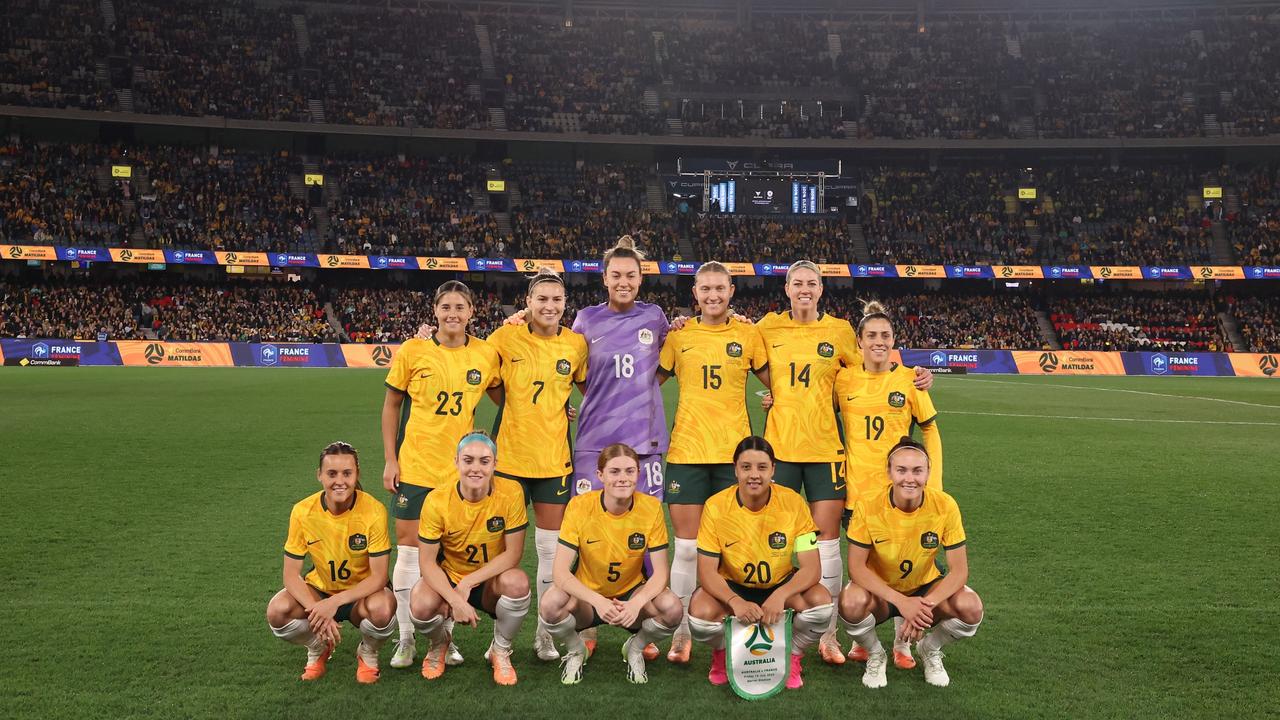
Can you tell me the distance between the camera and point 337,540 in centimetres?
484

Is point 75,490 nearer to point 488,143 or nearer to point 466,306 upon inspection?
point 466,306

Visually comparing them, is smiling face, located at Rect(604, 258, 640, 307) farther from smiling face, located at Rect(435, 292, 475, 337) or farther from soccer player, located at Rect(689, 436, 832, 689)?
soccer player, located at Rect(689, 436, 832, 689)

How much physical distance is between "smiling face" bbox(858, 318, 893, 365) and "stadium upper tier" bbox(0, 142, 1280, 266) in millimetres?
35627

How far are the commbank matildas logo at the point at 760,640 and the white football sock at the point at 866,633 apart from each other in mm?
487

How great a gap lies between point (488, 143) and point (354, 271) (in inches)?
391

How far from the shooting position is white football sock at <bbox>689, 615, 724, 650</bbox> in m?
4.64

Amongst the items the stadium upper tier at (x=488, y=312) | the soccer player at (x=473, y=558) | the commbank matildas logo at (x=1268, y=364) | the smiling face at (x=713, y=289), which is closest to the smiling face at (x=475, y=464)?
the soccer player at (x=473, y=558)

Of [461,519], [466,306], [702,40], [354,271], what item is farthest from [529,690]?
[702,40]

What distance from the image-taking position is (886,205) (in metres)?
44.5

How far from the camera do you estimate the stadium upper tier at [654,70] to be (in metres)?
42.3

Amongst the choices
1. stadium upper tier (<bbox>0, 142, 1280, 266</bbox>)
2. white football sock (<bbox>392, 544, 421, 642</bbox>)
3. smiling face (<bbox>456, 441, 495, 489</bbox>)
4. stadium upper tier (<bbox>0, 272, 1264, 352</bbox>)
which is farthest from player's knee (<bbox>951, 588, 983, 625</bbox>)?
stadium upper tier (<bbox>0, 142, 1280, 266</bbox>)

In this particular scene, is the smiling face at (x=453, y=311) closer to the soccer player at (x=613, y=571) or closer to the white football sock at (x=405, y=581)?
the soccer player at (x=613, y=571)

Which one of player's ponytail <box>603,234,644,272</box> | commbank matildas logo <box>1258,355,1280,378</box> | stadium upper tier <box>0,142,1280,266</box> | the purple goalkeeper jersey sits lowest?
commbank matildas logo <box>1258,355,1280,378</box>

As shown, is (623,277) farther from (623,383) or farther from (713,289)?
(623,383)
